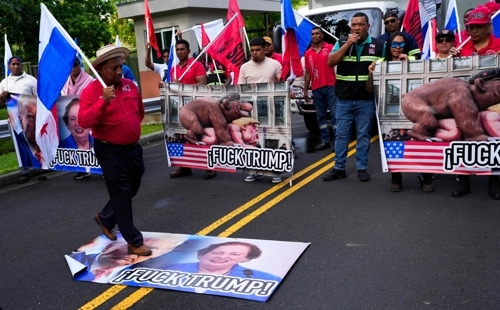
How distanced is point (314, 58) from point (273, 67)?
1.70 meters

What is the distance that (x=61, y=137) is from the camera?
7359mm

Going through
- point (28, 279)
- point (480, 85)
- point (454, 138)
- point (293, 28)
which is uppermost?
point (293, 28)

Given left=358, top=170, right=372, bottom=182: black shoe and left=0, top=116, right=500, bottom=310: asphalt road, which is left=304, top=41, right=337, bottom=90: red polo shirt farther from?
left=358, top=170, right=372, bottom=182: black shoe

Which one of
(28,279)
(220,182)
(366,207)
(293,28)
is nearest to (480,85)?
(366,207)

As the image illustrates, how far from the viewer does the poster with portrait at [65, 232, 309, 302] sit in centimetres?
371

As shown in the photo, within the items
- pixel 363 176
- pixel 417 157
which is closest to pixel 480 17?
pixel 417 157

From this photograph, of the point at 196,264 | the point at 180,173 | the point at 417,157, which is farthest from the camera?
the point at 180,173

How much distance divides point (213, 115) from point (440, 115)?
282cm

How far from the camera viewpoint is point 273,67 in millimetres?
6699

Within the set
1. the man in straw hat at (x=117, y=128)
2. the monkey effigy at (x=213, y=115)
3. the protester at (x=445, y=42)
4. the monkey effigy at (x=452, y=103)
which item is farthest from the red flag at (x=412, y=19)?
the man in straw hat at (x=117, y=128)

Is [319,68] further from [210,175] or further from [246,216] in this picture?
[246,216]

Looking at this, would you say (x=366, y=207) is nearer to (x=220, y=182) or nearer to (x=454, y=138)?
(x=454, y=138)

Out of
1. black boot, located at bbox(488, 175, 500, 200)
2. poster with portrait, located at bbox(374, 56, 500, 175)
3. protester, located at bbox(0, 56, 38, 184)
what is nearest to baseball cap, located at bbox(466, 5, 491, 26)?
poster with portrait, located at bbox(374, 56, 500, 175)

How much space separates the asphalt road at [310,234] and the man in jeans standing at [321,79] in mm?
1032
